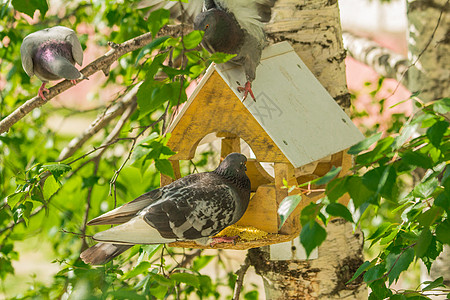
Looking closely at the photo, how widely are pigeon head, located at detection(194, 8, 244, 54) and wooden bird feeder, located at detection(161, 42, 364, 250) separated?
3.1 inches

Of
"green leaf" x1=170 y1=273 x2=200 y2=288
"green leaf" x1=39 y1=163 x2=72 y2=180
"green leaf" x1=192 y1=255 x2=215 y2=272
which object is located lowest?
"green leaf" x1=192 y1=255 x2=215 y2=272

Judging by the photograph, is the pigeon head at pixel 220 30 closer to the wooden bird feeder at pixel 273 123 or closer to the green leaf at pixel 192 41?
the wooden bird feeder at pixel 273 123

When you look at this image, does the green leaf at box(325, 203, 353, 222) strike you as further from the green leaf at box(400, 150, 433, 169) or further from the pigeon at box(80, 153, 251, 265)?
the pigeon at box(80, 153, 251, 265)

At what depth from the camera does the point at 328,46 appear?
215 centimetres

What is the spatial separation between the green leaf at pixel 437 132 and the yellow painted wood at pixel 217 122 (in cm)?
72

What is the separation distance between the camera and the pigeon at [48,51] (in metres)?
2.22

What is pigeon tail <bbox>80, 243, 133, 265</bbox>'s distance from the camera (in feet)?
5.41

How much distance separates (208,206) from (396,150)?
2.17ft

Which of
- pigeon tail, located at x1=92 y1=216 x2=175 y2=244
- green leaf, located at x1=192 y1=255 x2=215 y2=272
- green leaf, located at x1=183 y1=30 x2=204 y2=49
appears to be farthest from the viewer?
green leaf, located at x1=192 y1=255 x2=215 y2=272

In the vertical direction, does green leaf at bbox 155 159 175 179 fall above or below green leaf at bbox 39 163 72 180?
below

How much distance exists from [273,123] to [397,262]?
63 centimetres

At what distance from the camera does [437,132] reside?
1.04 m

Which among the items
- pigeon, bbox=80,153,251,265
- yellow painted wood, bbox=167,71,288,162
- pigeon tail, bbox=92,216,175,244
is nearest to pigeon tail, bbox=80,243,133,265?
pigeon, bbox=80,153,251,265

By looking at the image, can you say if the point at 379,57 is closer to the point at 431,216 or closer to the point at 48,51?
the point at 48,51
